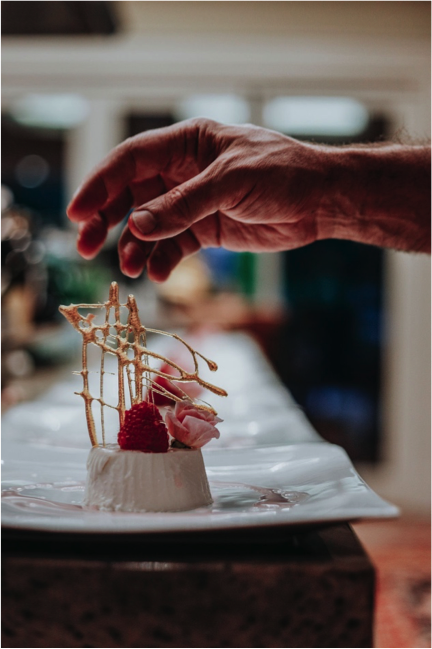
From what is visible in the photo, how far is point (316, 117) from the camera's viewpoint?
5152 mm

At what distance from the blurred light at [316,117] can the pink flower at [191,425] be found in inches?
178

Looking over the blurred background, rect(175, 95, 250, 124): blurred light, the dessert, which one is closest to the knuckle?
the dessert

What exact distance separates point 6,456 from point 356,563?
522 mm

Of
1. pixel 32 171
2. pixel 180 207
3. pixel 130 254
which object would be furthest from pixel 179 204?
pixel 32 171

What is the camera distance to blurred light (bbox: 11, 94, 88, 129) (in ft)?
17.0

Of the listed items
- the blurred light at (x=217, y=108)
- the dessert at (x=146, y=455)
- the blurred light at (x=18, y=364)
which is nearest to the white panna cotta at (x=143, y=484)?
the dessert at (x=146, y=455)

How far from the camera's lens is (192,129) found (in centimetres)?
111

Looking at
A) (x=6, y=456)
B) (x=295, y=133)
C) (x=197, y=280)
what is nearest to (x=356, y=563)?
(x=6, y=456)

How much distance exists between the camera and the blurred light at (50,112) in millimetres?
5180

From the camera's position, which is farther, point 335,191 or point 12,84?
point 12,84

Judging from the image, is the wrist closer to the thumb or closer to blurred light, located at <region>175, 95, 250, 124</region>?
the thumb

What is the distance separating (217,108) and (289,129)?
1.72ft

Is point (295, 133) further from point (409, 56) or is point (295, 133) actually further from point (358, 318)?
point (358, 318)

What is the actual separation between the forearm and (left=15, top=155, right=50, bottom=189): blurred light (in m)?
4.39
